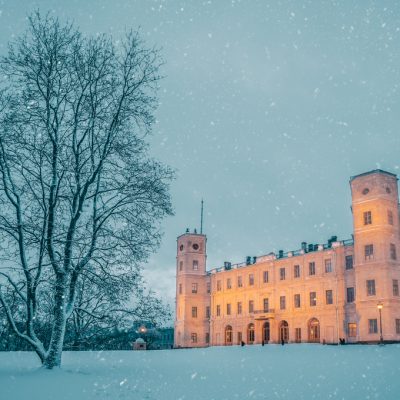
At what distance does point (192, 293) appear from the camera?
77.0m

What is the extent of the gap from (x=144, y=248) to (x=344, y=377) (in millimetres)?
6070

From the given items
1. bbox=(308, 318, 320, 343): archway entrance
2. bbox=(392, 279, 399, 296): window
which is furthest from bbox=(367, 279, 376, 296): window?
bbox=(308, 318, 320, 343): archway entrance

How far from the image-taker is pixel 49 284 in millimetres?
12602

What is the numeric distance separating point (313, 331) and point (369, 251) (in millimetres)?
13056

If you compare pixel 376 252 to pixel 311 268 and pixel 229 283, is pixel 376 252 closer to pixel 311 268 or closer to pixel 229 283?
pixel 311 268

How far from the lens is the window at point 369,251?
166 feet

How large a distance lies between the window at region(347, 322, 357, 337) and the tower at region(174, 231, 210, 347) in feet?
89.9

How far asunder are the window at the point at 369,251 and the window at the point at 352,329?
25.5ft

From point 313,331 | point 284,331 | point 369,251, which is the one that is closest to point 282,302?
point 284,331

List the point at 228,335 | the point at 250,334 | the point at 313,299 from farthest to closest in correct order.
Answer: the point at 228,335
the point at 250,334
the point at 313,299

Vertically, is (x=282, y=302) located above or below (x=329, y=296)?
below

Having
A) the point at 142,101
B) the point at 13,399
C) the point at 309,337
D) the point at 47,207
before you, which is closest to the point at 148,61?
the point at 142,101

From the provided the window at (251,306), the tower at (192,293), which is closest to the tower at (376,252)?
the window at (251,306)

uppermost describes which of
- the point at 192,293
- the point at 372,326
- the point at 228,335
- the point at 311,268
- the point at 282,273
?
the point at 311,268
